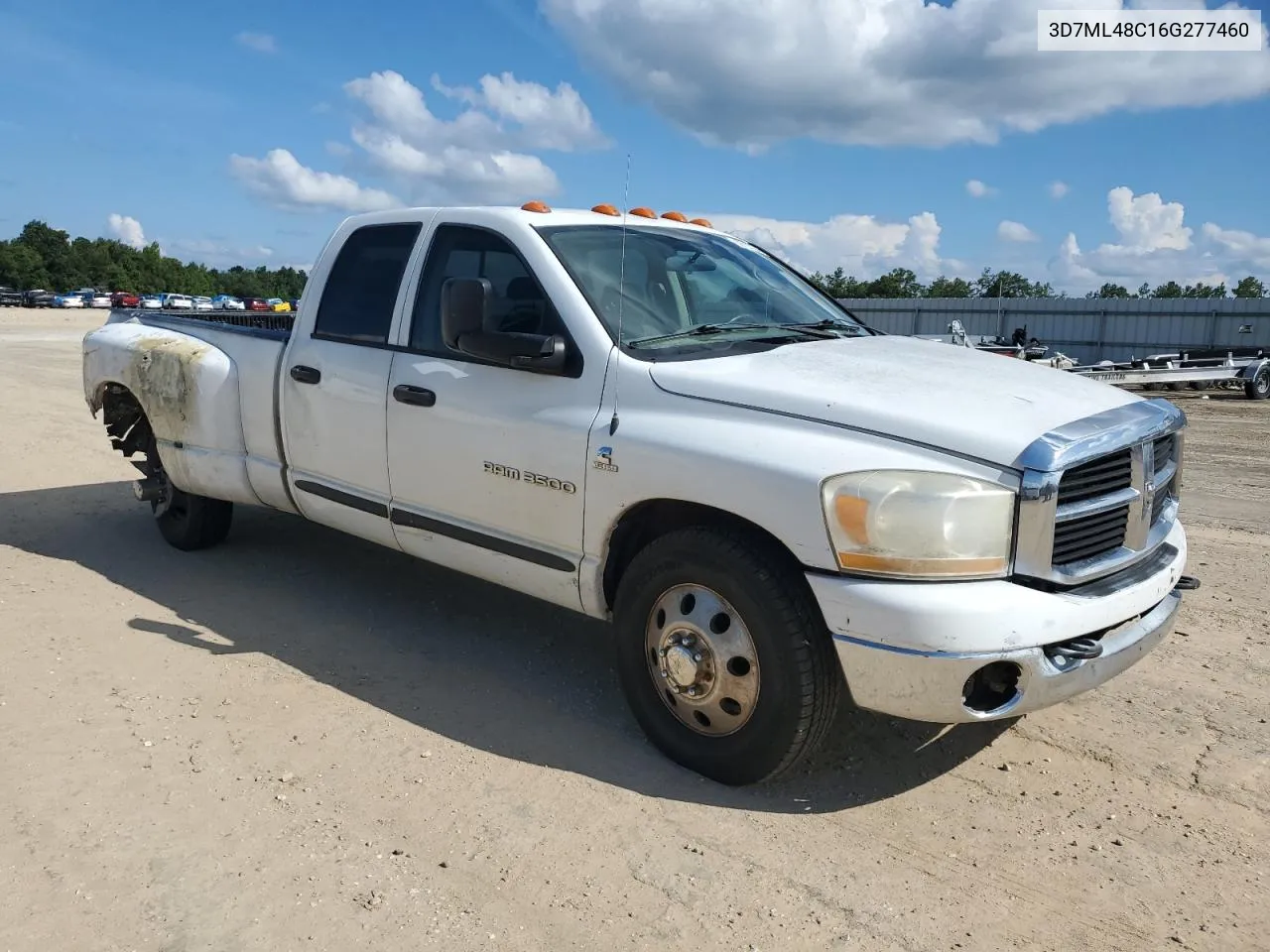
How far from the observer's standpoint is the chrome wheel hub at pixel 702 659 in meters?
3.31

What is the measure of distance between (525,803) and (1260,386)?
66.8ft

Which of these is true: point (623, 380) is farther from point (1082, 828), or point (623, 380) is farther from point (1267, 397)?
point (1267, 397)

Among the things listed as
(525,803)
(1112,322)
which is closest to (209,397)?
(525,803)

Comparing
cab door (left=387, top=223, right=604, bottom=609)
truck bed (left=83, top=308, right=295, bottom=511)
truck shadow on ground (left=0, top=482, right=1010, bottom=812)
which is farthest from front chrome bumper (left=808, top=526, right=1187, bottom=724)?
truck bed (left=83, top=308, right=295, bottom=511)

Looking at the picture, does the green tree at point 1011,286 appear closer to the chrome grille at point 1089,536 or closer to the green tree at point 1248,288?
the green tree at point 1248,288

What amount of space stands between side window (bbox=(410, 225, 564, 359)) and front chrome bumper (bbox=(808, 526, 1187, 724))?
5.37ft

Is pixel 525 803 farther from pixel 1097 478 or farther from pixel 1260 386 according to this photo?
pixel 1260 386

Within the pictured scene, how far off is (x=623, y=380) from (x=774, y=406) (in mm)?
625

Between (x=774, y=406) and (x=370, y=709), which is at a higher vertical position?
(x=774, y=406)

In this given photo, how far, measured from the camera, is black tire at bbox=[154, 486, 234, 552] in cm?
604

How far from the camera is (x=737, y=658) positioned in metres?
3.31

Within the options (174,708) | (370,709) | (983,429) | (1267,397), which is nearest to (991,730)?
(983,429)

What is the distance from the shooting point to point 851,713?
4.08 m

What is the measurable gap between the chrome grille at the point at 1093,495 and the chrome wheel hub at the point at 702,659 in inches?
36.4
